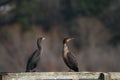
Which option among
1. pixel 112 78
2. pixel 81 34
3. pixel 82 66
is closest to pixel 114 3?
pixel 81 34

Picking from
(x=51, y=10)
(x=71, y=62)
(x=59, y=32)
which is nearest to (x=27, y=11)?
(x=51, y=10)

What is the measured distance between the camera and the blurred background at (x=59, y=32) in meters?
37.9

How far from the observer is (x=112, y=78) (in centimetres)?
1479

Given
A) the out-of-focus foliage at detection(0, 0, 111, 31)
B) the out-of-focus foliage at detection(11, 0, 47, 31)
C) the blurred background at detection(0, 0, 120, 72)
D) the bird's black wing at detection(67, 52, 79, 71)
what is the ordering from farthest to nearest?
the out-of-focus foliage at detection(0, 0, 111, 31), the out-of-focus foliage at detection(11, 0, 47, 31), the blurred background at detection(0, 0, 120, 72), the bird's black wing at detection(67, 52, 79, 71)

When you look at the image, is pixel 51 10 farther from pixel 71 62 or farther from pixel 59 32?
pixel 71 62

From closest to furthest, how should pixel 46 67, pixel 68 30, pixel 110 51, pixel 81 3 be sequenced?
pixel 46 67, pixel 110 51, pixel 68 30, pixel 81 3

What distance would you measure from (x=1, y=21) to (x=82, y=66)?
51.7 feet

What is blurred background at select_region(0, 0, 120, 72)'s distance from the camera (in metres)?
37.9

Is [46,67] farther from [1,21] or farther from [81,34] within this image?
[1,21]

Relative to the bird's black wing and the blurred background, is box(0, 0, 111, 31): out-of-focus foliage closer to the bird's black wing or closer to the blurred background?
the blurred background

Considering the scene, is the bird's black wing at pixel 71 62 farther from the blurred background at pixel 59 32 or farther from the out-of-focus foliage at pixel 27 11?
the out-of-focus foliage at pixel 27 11

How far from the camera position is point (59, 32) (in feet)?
160

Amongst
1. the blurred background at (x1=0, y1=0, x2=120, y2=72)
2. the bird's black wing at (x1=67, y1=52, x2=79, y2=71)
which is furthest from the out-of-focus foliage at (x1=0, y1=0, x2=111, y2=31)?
the bird's black wing at (x1=67, y1=52, x2=79, y2=71)

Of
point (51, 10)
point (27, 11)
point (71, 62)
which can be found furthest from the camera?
point (51, 10)
